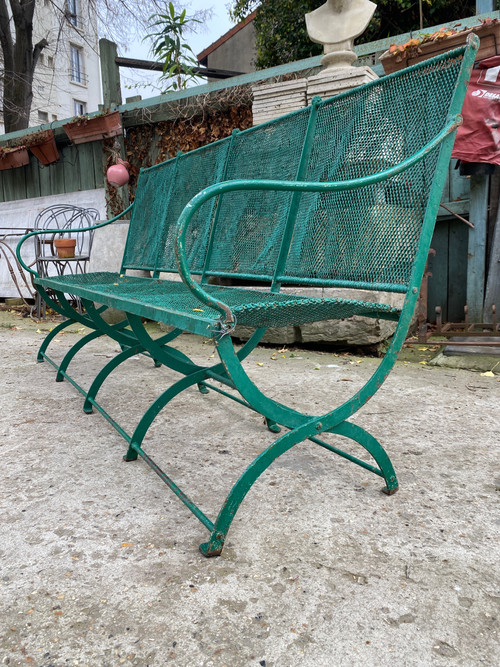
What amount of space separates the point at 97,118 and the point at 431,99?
5.46 metres

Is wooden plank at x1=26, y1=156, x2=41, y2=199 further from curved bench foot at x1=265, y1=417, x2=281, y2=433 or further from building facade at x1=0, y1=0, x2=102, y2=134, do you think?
building facade at x1=0, y1=0, x2=102, y2=134

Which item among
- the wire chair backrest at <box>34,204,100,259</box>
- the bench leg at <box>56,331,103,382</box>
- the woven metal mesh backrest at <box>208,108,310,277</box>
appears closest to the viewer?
the woven metal mesh backrest at <box>208,108,310,277</box>

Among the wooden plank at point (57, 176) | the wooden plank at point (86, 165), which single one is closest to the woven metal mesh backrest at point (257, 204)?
the wooden plank at point (86, 165)

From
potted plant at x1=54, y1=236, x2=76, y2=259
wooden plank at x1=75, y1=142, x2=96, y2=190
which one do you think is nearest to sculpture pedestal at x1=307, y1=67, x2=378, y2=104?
potted plant at x1=54, y1=236, x2=76, y2=259

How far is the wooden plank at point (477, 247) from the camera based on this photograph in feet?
12.8

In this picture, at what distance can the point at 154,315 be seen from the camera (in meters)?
1.40

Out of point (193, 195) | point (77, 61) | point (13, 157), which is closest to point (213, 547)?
point (193, 195)

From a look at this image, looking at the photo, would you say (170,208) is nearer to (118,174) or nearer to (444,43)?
(444,43)

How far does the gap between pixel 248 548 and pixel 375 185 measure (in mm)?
1091

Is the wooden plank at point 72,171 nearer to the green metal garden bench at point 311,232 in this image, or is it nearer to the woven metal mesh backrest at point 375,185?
the green metal garden bench at point 311,232

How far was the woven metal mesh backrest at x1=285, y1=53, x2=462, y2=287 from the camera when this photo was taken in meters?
1.41

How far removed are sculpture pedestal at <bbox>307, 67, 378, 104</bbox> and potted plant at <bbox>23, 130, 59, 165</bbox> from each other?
4378 millimetres

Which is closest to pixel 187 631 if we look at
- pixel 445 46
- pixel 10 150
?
pixel 445 46

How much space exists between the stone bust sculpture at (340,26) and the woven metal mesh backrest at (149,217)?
166cm
